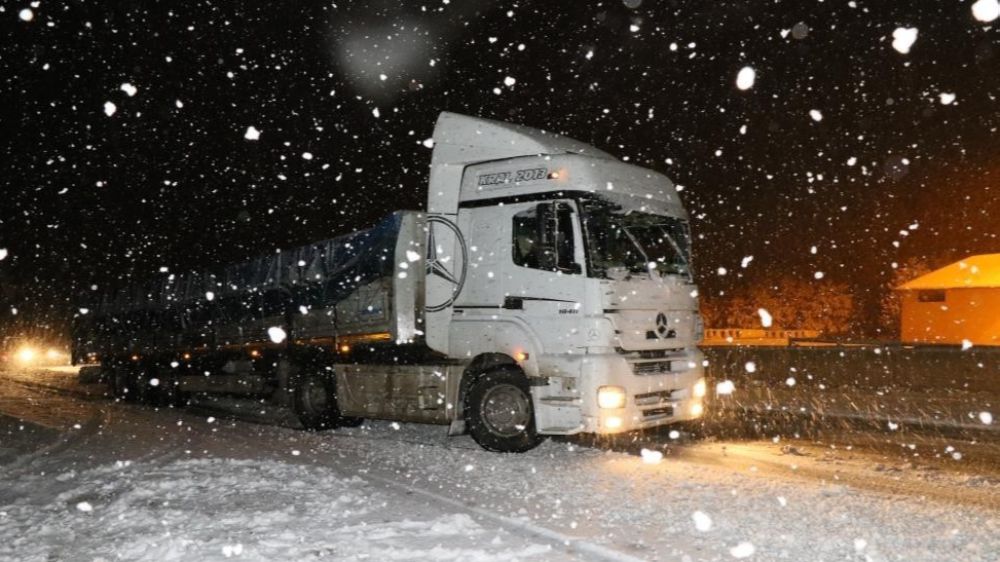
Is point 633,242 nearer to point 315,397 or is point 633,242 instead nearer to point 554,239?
point 554,239

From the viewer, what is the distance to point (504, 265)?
9.14m

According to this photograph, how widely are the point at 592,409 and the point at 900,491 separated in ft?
9.67

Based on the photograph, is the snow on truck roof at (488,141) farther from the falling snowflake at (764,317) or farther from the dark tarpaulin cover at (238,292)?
the falling snowflake at (764,317)

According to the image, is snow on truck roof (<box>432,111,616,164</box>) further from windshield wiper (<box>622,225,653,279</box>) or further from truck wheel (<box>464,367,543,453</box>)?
truck wheel (<box>464,367,543,453</box>)

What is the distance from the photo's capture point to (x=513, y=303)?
9008mm

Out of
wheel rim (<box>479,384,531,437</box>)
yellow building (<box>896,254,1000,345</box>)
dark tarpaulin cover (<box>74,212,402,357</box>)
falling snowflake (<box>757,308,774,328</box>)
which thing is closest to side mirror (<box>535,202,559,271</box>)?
wheel rim (<box>479,384,531,437</box>)

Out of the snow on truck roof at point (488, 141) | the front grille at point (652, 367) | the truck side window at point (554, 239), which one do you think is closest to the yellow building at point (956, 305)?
the front grille at point (652, 367)

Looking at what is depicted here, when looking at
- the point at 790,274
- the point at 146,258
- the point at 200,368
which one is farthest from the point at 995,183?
the point at 146,258

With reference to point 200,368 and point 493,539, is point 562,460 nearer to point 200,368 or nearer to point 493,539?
point 493,539

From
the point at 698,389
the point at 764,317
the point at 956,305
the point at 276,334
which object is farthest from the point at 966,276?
the point at 276,334

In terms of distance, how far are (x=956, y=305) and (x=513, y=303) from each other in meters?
33.1

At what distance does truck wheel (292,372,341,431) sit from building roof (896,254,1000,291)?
32.0 metres

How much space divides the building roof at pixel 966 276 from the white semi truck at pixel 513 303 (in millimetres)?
30631

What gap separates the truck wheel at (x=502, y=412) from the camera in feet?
29.4
